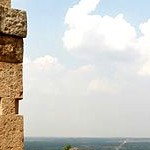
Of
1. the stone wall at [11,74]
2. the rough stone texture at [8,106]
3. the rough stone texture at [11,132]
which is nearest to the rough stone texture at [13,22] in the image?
the stone wall at [11,74]

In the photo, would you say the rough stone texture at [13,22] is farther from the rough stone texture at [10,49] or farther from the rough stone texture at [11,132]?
the rough stone texture at [11,132]

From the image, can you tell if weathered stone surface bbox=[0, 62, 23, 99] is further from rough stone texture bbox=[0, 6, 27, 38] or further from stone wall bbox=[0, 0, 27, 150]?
rough stone texture bbox=[0, 6, 27, 38]

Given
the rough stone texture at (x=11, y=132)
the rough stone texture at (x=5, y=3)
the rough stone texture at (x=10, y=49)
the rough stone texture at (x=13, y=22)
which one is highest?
the rough stone texture at (x=5, y=3)

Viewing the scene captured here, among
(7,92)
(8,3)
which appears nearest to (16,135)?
(7,92)

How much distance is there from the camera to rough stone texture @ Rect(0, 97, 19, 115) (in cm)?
546

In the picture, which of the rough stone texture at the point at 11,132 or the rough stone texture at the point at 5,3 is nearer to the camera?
the rough stone texture at the point at 11,132

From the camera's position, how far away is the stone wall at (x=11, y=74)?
5.46 meters

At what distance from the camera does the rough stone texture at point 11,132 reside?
5414 mm

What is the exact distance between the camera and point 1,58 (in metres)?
5.61

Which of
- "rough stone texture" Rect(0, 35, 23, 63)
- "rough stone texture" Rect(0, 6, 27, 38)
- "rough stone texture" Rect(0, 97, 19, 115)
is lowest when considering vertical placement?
"rough stone texture" Rect(0, 97, 19, 115)

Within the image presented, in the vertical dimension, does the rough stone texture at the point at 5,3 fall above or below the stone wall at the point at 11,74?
above

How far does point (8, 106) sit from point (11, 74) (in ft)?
1.42

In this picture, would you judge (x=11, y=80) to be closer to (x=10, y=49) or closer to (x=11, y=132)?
(x=10, y=49)

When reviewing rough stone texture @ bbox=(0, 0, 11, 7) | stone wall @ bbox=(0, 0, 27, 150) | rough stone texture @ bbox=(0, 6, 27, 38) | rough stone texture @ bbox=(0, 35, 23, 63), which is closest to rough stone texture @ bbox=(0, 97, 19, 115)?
stone wall @ bbox=(0, 0, 27, 150)
